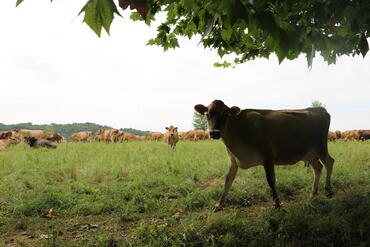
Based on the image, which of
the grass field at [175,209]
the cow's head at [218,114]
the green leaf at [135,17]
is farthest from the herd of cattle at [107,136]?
the cow's head at [218,114]

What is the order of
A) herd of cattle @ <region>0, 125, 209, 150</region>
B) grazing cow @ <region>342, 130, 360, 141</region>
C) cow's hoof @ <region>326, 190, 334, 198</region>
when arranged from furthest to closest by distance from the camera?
grazing cow @ <region>342, 130, 360, 141</region> → herd of cattle @ <region>0, 125, 209, 150</region> → cow's hoof @ <region>326, 190, 334, 198</region>

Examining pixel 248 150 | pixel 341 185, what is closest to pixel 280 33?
pixel 248 150

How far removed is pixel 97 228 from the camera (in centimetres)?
409

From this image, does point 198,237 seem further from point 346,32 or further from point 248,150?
point 346,32

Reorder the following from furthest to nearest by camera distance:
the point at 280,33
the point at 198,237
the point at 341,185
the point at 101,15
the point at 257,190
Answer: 1. the point at 341,185
2. the point at 257,190
3. the point at 198,237
4. the point at 280,33
5. the point at 101,15

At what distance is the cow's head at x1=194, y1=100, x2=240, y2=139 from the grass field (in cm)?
133

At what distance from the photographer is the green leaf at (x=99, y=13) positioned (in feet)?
5.35

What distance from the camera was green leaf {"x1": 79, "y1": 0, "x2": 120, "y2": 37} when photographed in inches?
64.2

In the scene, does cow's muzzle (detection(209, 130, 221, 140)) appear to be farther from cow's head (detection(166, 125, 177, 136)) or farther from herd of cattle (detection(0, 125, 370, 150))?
cow's head (detection(166, 125, 177, 136))

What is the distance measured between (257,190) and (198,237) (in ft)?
8.13

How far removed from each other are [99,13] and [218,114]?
11.2 ft

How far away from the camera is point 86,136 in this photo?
3341 cm

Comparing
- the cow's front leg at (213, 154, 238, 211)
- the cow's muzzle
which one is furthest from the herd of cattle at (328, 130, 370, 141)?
the cow's muzzle

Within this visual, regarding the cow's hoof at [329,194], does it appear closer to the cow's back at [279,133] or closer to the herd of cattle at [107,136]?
the cow's back at [279,133]
